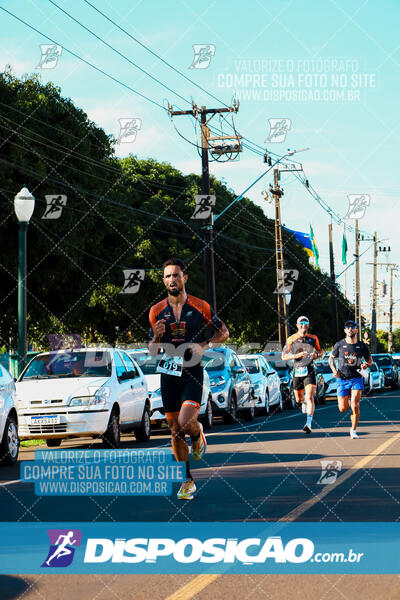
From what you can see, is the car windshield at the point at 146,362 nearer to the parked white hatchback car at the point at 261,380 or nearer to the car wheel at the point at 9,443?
the parked white hatchback car at the point at 261,380

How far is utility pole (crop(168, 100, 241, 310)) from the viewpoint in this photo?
28.2 m

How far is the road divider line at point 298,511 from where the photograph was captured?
591 cm

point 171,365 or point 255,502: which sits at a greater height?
point 171,365

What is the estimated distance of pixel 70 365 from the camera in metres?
16.5

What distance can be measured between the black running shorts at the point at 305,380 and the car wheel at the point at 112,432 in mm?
4062

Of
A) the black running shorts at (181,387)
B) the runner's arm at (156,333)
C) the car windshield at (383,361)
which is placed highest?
the runner's arm at (156,333)

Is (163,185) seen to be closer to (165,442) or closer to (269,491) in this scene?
(165,442)

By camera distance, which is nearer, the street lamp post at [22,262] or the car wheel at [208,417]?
the street lamp post at [22,262]

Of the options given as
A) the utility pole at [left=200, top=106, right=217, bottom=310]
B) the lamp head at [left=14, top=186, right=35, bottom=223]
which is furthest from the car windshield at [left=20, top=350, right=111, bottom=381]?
the utility pole at [left=200, top=106, right=217, bottom=310]

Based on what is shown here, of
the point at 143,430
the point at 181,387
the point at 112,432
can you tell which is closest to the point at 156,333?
the point at 181,387

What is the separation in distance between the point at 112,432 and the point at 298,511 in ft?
23.7

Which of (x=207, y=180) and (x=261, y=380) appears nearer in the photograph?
(x=261, y=380)

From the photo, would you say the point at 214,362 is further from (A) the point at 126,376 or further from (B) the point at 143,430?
(A) the point at 126,376

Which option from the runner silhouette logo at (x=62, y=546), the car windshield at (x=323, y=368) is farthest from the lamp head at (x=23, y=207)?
the car windshield at (x=323, y=368)
